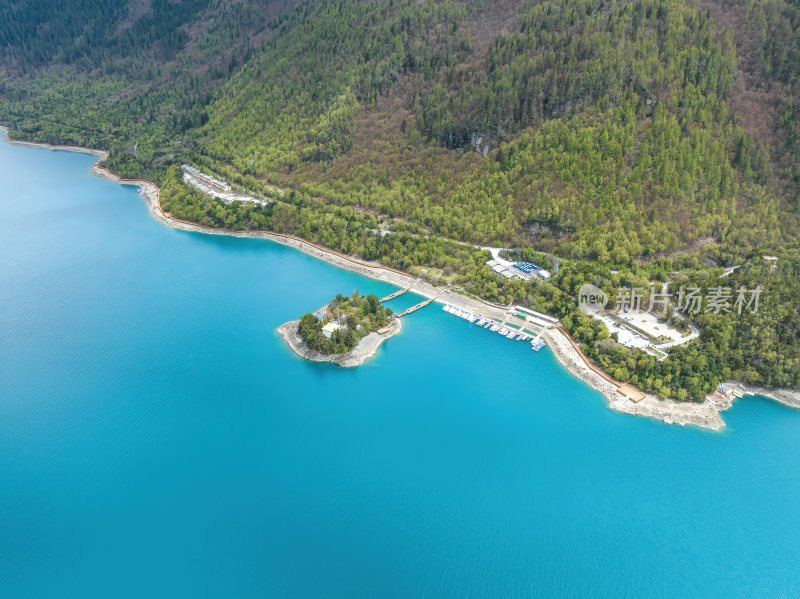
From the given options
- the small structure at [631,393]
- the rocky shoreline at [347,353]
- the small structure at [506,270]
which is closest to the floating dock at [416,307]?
the rocky shoreline at [347,353]

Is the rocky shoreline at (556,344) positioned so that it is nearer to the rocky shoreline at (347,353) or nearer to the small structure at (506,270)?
the rocky shoreline at (347,353)

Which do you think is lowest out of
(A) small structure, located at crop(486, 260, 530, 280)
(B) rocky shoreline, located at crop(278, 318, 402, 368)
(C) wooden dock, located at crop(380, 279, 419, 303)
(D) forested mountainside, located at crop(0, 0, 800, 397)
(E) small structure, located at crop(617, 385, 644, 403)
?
(B) rocky shoreline, located at crop(278, 318, 402, 368)

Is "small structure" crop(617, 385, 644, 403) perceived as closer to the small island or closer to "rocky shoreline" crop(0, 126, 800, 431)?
"rocky shoreline" crop(0, 126, 800, 431)

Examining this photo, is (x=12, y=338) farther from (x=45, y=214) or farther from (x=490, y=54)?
(x=490, y=54)

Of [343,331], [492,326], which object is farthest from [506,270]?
[343,331]

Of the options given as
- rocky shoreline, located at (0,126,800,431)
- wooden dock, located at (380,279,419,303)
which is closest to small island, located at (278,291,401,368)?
rocky shoreline, located at (0,126,800,431)

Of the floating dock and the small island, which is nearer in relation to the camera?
the small island
